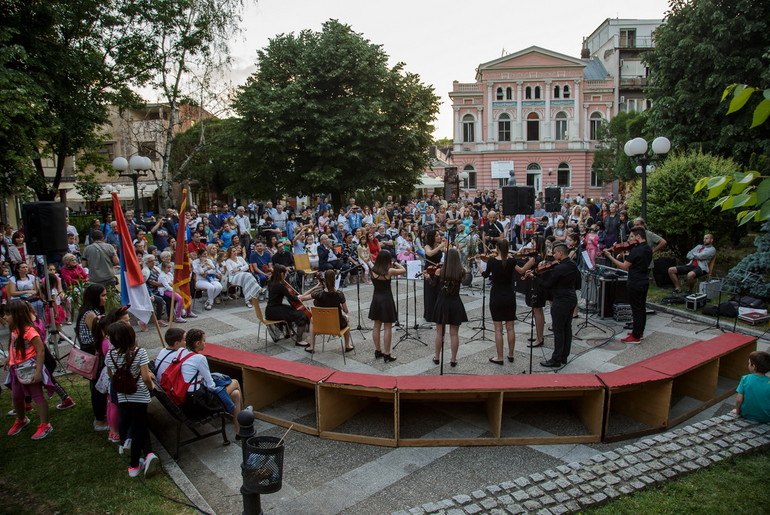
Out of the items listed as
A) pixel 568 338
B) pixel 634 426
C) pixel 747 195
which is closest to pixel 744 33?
pixel 568 338

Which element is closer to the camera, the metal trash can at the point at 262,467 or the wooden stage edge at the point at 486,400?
the metal trash can at the point at 262,467

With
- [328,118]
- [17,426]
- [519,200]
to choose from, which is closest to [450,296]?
[17,426]

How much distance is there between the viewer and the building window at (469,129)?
1754 inches

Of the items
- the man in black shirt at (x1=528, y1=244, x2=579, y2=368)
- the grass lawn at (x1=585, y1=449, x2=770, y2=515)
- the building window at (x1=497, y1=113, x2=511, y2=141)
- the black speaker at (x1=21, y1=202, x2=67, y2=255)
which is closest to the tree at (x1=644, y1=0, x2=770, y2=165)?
the man in black shirt at (x1=528, y1=244, x2=579, y2=368)

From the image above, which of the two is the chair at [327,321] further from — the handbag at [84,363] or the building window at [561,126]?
the building window at [561,126]

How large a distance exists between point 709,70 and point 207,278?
769 inches

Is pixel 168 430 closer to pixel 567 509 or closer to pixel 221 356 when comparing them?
pixel 221 356

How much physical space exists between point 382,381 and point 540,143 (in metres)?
42.1

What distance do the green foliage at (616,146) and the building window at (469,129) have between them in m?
10.4

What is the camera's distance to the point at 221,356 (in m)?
6.92

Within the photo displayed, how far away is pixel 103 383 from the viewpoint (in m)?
5.87

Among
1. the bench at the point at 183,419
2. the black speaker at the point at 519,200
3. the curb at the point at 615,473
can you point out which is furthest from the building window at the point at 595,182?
the bench at the point at 183,419

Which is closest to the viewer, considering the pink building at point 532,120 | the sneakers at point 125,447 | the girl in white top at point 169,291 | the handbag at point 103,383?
the sneakers at point 125,447

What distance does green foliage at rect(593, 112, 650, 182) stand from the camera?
32.0 metres
